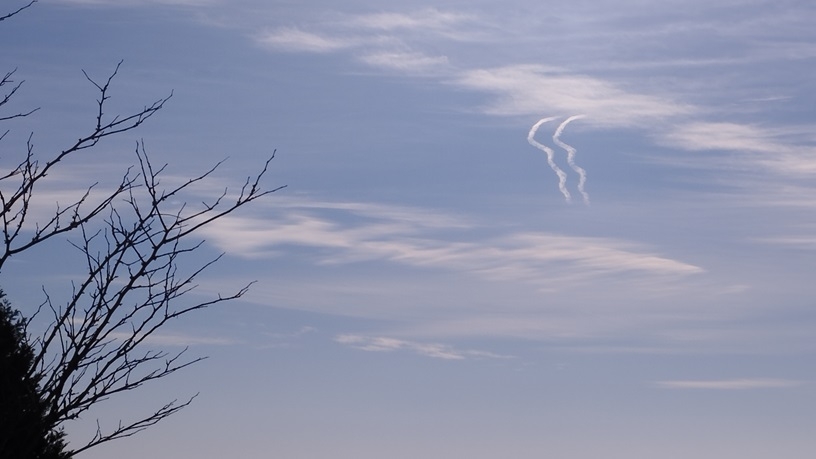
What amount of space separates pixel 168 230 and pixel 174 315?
60cm

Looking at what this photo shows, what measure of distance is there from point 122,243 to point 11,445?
1.41 m

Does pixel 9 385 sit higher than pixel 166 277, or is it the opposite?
pixel 166 277

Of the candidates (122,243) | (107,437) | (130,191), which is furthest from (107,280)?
(107,437)

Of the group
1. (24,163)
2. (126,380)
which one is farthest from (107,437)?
(24,163)

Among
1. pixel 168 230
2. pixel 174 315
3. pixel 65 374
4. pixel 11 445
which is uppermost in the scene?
pixel 168 230

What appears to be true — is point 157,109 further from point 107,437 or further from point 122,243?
point 107,437

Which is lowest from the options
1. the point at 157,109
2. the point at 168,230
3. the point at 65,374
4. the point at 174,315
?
the point at 65,374

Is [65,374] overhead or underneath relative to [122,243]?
underneath

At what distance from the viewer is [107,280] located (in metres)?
6.16

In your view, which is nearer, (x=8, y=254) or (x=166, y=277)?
(x=8, y=254)

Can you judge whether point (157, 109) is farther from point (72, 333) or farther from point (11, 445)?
point (11, 445)

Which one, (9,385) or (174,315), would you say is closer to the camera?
(9,385)

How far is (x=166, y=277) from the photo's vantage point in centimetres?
660

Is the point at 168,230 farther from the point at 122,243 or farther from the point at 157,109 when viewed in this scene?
the point at 157,109
